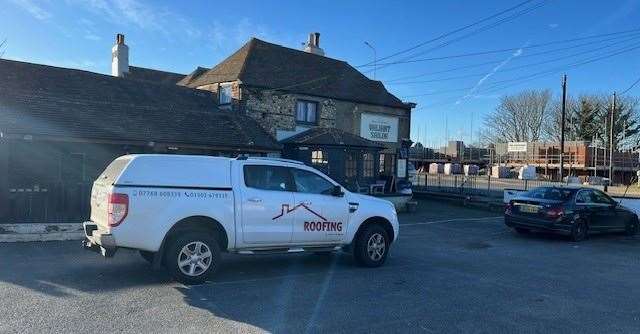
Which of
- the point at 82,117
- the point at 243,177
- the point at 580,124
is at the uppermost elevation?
the point at 580,124

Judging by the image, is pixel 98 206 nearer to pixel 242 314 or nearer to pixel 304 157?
pixel 242 314

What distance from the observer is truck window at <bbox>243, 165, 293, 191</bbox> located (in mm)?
8235

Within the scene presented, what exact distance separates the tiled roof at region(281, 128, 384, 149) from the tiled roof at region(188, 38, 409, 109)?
194cm

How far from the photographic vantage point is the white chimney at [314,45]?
2994 cm

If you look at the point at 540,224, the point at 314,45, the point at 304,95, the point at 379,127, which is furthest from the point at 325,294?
the point at 314,45

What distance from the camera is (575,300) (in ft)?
24.0

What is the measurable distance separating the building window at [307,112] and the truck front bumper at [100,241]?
16449 mm

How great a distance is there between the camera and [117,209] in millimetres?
7172

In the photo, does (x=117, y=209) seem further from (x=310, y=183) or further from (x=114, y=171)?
(x=310, y=183)

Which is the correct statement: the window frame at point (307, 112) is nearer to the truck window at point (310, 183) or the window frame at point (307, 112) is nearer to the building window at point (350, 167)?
the building window at point (350, 167)

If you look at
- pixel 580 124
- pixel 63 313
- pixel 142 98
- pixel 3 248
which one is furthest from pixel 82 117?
pixel 580 124

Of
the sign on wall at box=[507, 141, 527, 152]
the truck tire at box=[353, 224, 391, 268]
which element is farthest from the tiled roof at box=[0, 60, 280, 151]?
the sign on wall at box=[507, 141, 527, 152]

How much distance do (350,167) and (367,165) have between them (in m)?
1.35

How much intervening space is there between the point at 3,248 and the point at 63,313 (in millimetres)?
5415
